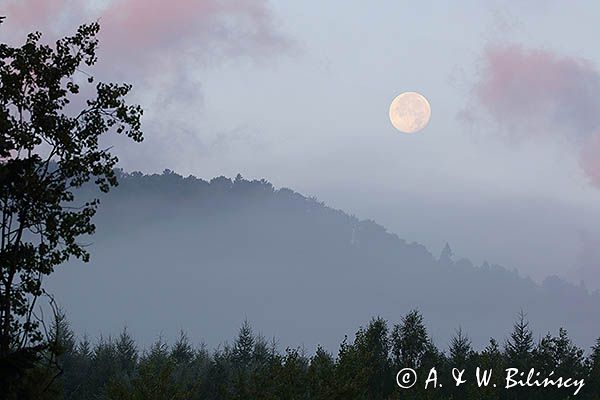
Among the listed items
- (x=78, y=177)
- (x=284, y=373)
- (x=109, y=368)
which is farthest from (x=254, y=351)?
(x=78, y=177)

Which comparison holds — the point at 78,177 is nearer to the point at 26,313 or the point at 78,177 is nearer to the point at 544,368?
the point at 26,313

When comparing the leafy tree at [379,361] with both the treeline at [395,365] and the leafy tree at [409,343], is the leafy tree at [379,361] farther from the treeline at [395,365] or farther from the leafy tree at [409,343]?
the leafy tree at [409,343]

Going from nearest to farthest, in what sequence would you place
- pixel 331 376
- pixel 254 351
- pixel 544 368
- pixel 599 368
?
pixel 331 376, pixel 599 368, pixel 544 368, pixel 254 351

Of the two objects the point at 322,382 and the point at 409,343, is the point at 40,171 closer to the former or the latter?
the point at 322,382

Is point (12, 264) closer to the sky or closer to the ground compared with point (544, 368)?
closer to the ground

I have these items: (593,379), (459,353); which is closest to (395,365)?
(459,353)

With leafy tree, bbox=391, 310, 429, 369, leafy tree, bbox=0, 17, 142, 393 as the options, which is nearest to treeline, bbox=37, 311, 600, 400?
leafy tree, bbox=391, 310, 429, 369

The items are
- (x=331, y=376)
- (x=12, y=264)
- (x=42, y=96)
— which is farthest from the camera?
(x=331, y=376)

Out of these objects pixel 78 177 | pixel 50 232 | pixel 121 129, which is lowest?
pixel 50 232

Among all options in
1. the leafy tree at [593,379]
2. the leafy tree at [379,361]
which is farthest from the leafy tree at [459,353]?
the leafy tree at [593,379]

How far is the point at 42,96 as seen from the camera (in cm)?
2003

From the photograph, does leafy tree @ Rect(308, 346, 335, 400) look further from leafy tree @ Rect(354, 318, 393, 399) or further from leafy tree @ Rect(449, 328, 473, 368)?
leafy tree @ Rect(449, 328, 473, 368)

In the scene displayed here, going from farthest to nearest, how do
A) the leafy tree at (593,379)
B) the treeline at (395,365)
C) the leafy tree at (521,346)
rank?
the leafy tree at (521,346)
the leafy tree at (593,379)
the treeline at (395,365)

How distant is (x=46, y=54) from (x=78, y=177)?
334 cm
